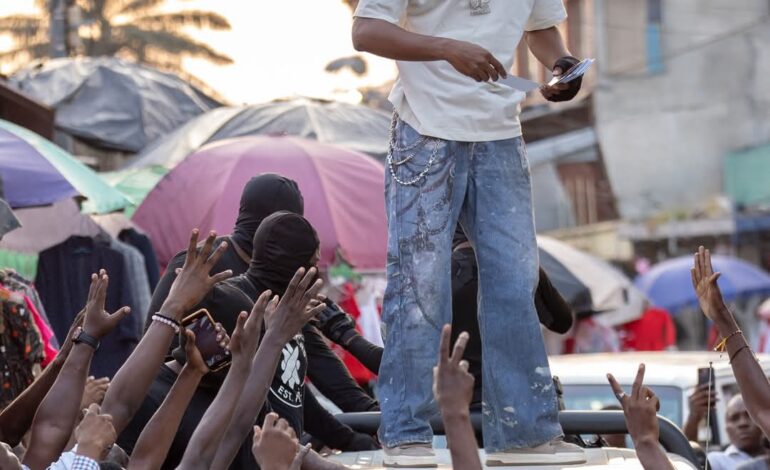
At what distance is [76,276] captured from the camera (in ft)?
33.0

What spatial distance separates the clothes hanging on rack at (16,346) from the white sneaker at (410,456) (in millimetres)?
2241

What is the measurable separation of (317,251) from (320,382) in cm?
77

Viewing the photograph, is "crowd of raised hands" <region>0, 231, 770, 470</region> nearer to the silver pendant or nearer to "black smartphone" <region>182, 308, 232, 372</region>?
"black smartphone" <region>182, 308, 232, 372</region>

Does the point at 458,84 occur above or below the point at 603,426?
above

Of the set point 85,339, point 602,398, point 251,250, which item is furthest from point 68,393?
point 602,398

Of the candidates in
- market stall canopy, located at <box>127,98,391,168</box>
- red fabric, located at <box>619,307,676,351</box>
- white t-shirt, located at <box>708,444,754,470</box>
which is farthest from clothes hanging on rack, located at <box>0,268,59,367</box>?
red fabric, located at <box>619,307,676,351</box>

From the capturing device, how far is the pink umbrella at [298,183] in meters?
10.8

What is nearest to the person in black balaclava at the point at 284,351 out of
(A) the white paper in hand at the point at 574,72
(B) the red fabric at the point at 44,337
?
(A) the white paper in hand at the point at 574,72

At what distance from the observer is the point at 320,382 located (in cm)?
635

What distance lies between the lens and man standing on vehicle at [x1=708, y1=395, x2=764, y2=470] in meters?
8.54

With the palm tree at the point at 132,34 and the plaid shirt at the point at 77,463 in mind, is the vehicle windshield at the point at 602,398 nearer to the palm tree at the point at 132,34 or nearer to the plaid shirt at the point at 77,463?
the plaid shirt at the point at 77,463

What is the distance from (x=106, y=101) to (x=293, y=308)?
11.1 meters

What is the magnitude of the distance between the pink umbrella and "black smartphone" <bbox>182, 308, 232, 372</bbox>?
5.91 metres

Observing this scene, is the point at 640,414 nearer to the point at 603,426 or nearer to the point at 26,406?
the point at 603,426
